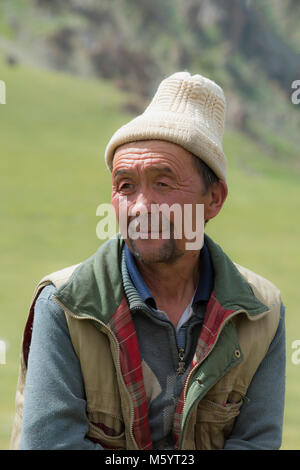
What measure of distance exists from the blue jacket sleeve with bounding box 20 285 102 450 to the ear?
654 mm

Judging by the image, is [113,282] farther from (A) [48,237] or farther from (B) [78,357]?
(A) [48,237]

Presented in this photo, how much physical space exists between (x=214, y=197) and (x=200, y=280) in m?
0.31

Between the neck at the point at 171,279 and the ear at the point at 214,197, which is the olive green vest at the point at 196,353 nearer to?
the neck at the point at 171,279

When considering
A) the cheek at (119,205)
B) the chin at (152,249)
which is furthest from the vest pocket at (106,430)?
the cheek at (119,205)

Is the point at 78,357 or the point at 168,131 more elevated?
the point at 168,131

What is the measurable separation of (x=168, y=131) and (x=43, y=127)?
615 inches

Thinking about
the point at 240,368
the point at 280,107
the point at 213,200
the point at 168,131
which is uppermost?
the point at 280,107


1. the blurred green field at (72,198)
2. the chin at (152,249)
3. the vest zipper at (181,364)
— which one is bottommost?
the vest zipper at (181,364)

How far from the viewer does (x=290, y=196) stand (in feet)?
56.1

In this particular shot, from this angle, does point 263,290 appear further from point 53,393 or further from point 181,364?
point 53,393

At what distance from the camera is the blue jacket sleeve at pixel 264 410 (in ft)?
7.82

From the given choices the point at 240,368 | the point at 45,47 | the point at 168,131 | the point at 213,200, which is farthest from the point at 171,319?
the point at 45,47

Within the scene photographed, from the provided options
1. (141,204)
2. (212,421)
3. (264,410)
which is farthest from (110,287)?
(264,410)

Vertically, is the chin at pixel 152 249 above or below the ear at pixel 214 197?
below
